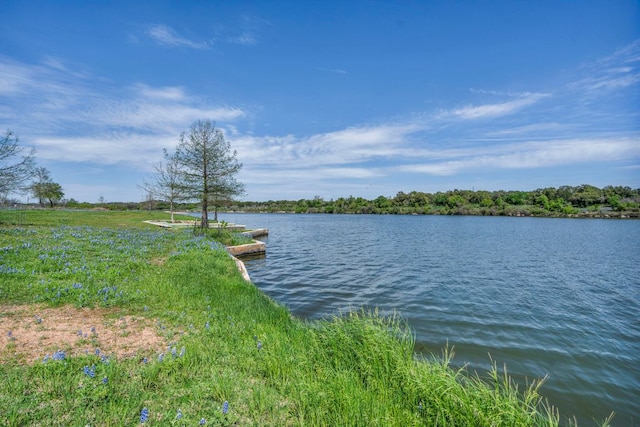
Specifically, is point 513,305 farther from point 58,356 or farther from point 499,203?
point 499,203

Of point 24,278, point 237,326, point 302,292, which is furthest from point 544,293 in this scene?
point 24,278

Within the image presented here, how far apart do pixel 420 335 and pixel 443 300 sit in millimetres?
3635

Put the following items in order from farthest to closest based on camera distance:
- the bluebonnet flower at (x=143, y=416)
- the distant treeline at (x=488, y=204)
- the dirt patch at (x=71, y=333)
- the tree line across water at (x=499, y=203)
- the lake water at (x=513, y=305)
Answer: the tree line across water at (x=499, y=203) < the distant treeline at (x=488, y=204) < the lake water at (x=513, y=305) < the dirt patch at (x=71, y=333) < the bluebonnet flower at (x=143, y=416)

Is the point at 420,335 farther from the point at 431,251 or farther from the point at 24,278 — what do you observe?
the point at 431,251

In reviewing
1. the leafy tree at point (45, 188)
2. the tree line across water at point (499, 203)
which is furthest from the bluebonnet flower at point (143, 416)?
the tree line across water at point (499, 203)

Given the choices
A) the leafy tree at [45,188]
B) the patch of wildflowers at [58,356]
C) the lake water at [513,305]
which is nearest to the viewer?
the patch of wildflowers at [58,356]

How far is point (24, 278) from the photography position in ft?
25.9

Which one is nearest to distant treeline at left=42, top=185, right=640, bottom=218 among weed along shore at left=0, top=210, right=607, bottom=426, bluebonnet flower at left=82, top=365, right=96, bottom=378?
weed along shore at left=0, top=210, right=607, bottom=426

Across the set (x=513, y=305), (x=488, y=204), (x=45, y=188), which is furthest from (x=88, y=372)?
Answer: (x=488, y=204)

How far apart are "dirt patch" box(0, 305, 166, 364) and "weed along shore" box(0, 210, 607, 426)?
3 cm

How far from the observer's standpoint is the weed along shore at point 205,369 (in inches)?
133

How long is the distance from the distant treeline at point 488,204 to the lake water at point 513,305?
6925 centimetres

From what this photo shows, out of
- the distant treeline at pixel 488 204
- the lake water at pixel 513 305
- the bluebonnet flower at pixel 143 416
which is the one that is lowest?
the lake water at pixel 513 305

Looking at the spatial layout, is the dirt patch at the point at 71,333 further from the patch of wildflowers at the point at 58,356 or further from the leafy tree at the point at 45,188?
the leafy tree at the point at 45,188
